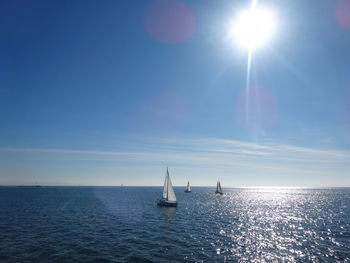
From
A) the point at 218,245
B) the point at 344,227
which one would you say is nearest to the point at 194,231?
the point at 218,245

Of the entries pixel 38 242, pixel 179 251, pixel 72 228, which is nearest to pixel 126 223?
pixel 72 228

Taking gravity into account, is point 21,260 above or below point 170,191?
below

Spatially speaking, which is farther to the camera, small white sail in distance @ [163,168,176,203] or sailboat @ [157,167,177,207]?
small white sail in distance @ [163,168,176,203]

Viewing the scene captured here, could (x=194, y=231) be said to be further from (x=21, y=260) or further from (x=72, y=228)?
(x=21, y=260)

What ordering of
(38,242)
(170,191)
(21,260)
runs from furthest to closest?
(170,191) < (38,242) < (21,260)

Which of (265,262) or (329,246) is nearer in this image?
(265,262)

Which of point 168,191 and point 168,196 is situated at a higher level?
point 168,191

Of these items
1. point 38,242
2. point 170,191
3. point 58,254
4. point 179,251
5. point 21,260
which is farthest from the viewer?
point 170,191

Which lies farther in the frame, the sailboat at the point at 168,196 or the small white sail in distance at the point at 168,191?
the small white sail in distance at the point at 168,191

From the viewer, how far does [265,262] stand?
2967 cm

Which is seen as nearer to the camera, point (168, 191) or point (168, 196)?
point (168, 196)

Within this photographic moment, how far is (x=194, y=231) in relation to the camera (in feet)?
155

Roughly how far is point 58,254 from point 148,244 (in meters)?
13.3

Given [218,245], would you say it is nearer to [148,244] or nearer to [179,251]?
[179,251]
